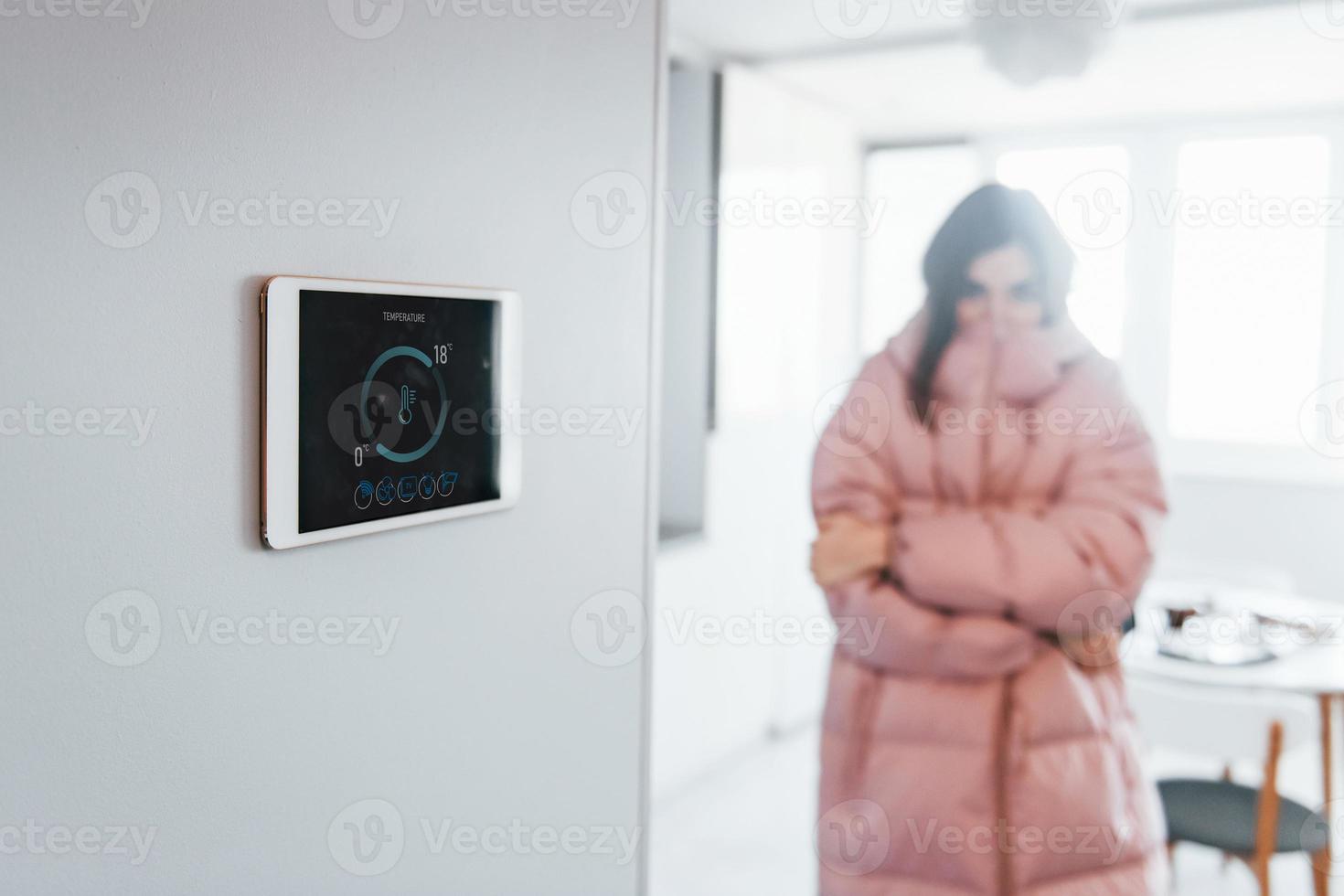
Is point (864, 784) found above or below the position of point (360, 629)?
below

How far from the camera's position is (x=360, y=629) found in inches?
35.4

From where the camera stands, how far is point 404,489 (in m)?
0.89

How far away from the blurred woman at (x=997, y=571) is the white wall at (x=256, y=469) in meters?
0.34

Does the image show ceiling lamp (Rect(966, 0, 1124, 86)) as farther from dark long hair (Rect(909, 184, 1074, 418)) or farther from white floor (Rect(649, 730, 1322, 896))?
white floor (Rect(649, 730, 1322, 896))

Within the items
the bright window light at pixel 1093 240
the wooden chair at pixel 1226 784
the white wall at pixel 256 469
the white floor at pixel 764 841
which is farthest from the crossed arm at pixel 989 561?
the wooden chair at pixel 1226 784

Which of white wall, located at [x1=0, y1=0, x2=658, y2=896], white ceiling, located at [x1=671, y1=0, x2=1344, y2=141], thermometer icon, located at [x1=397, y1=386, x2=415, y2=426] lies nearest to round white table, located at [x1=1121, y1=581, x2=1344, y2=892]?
white ceiling, located at [x1=671, y1=0, x2=1344, y2=141]

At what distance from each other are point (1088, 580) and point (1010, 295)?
0.30 m

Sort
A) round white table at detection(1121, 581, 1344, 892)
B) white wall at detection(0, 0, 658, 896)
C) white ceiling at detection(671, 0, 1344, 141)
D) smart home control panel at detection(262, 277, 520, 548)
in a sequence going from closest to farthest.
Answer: white wall at detection(0, 0, 658, 896)
smart home control panel at detection(262, 277, 520, 548)
white ceiling at detection(671, 0, 1344, 141)
round white table at detection(1121, 581, 1344, 892)

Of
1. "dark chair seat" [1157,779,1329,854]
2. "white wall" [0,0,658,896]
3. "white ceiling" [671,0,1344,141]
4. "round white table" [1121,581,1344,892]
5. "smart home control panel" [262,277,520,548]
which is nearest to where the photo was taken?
"white wall" [0,0,658,896]

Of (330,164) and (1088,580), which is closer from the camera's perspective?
(330,164)

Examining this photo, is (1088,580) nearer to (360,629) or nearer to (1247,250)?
(1247,250)

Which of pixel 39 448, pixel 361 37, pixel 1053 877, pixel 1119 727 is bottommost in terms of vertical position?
pixel 1053 877

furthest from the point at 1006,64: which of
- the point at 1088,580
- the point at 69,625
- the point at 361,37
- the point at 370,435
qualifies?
the point at 69,625

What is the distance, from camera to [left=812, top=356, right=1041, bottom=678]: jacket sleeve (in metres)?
1.01
